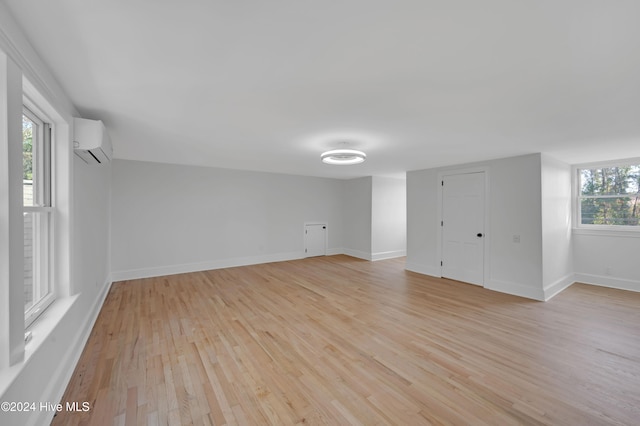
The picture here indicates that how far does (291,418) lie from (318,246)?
5750 mm

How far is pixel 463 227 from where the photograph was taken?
15.9 feet

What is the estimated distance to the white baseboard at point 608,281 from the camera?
433 cm

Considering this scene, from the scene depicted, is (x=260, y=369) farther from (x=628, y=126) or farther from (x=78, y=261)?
(x=628, y=126)

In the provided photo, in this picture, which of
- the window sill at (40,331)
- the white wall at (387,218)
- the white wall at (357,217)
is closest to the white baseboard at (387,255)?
the white wall at (387,218)

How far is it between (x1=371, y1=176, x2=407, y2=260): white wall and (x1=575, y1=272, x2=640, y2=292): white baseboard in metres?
3.68

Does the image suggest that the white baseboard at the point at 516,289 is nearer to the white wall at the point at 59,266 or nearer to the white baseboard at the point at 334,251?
the white baseboard at the point at 334,251

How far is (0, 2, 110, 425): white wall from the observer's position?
4.16 feet

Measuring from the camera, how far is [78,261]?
96.4 inches

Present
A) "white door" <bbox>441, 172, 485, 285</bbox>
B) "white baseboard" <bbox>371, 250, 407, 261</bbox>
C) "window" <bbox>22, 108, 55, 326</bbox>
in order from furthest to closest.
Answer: "white baseboard" <bbox>371, 250, 407, 261</bbox>, "white door" <bbox>441, 172, 485, 285</bbox>, "window" <bbox>22, 108, 55, 326</bbox>

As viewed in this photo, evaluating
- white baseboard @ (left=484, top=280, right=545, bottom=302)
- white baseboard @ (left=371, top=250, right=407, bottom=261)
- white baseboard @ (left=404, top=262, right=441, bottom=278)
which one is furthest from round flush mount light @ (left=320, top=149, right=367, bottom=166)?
white baseboard @ (left=371, top=250, right=407, bottom=261)

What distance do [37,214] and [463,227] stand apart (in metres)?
5.75

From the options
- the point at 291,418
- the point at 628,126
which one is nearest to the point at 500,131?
the point at 628,126

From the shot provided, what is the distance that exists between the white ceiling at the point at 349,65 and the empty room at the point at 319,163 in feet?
0.05

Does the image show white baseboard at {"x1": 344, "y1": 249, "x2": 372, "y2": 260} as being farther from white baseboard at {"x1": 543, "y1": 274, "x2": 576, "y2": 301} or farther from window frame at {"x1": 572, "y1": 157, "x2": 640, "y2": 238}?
window frame at {"x1": 572, "y1": 157, "x2": 640, "y2": 238}
